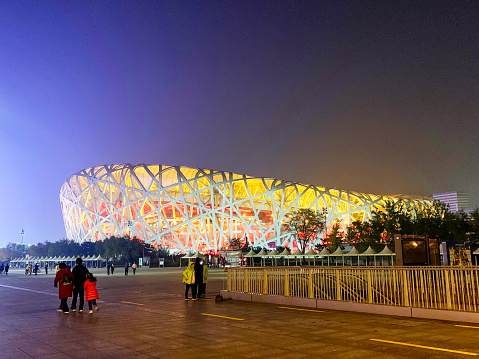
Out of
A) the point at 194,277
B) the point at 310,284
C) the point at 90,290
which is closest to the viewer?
the point at 90,290

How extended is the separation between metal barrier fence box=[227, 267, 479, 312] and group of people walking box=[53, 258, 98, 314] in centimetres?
595

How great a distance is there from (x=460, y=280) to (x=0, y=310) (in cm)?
1475

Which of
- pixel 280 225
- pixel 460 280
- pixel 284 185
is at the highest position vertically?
pixel 284 185

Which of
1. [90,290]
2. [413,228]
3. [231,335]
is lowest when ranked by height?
[231,335]

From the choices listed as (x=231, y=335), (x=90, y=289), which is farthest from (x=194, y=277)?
(x=231, y=335)

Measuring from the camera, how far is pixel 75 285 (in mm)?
14586

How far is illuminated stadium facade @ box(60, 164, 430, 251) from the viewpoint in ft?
330

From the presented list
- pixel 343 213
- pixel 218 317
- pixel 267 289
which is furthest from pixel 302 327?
pixel 343 213

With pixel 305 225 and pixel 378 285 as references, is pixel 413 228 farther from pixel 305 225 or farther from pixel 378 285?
pixel 378 285

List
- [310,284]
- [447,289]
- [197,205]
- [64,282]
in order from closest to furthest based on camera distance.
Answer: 1. [447,289]
2. [64,282]
3. [310,284]
4. [197,205]

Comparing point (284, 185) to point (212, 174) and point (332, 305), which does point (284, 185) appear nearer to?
point (212, 174)

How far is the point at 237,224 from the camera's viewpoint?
102 meters

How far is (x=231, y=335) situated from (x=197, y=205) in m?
91.8

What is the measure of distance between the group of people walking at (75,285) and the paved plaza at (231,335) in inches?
21.3
